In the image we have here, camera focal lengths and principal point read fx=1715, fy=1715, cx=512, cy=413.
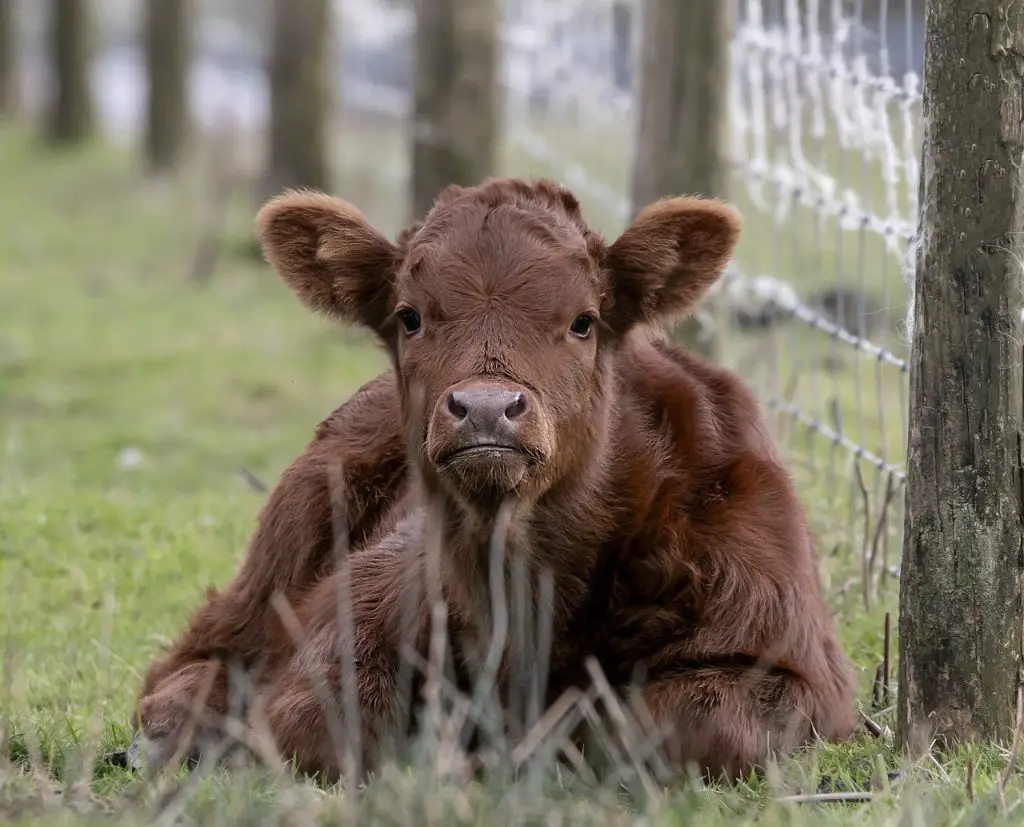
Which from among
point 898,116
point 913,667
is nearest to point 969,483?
point 913,667

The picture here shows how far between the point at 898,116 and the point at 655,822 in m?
4.44

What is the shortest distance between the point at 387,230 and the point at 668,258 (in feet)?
35.9

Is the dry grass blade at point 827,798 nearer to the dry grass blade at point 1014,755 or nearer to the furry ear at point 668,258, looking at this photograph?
the dry grass blade at point 1014,755

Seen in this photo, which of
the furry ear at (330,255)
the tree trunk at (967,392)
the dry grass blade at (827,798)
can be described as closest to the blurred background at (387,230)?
the furry ear at (330,255)

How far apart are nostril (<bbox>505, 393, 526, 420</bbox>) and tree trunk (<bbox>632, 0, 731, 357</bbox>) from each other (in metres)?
3.91

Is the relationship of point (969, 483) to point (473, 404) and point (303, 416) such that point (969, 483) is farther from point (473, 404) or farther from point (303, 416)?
point (303, 416)

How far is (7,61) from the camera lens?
30594mm

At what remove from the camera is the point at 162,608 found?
6734 mm

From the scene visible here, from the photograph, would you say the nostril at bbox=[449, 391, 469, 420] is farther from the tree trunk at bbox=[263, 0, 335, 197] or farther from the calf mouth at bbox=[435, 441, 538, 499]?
the tree trunk at bbox=[263, 0, 335, 197]

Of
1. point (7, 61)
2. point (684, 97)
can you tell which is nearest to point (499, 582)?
point (684, 97)

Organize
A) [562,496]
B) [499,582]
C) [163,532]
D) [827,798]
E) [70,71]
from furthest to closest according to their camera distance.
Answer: [70,71] < [163,532] < [562,496] < [499,582] < [827,798]

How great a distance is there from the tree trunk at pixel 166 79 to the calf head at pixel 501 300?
17.1 m

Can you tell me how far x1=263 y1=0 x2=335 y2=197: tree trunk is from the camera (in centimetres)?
1677

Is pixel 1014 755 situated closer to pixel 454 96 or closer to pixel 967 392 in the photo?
pixel 967 392
